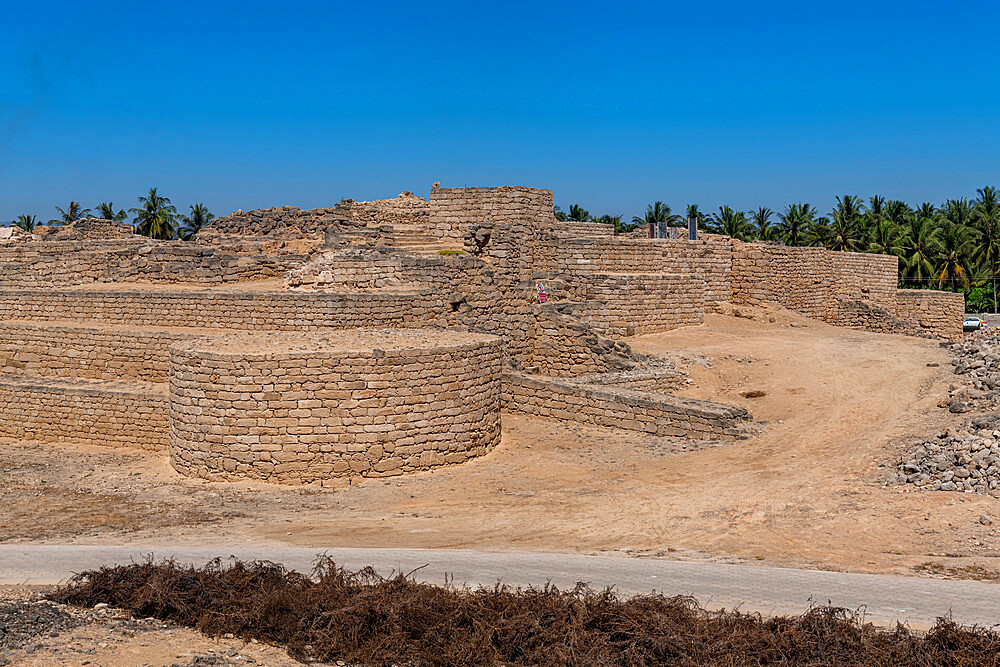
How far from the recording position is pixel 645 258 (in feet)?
81.8

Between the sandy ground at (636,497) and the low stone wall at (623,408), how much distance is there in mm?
278

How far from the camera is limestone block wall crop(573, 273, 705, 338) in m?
22.0

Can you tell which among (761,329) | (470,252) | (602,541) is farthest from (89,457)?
(761,329)

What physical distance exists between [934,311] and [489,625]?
25849mm

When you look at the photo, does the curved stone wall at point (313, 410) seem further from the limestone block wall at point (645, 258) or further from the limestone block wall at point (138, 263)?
the limestone block wall at point (645, 258)

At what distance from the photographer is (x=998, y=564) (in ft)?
27.3

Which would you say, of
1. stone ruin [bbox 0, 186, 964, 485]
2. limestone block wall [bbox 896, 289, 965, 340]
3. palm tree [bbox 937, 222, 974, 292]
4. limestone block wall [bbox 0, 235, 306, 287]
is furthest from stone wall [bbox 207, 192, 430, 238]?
palm tree [bbox 937, 222, 974, 292]

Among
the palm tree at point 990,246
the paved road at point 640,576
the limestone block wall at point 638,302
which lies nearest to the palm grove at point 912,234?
the palm tree at point 990,246

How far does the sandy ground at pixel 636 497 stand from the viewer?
9.48 metres

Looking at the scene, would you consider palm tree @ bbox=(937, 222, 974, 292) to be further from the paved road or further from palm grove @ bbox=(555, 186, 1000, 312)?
the paved road

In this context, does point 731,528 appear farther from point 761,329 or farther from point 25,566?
point 761,329

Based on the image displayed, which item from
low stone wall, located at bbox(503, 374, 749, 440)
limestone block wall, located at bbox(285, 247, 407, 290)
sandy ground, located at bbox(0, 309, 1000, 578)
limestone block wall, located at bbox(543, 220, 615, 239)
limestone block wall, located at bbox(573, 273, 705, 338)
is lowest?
sandy ground, located at bbox(0, 309, 1000, 578)

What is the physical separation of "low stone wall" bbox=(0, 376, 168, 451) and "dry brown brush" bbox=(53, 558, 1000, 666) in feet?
28.8

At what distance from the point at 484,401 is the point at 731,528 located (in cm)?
558
